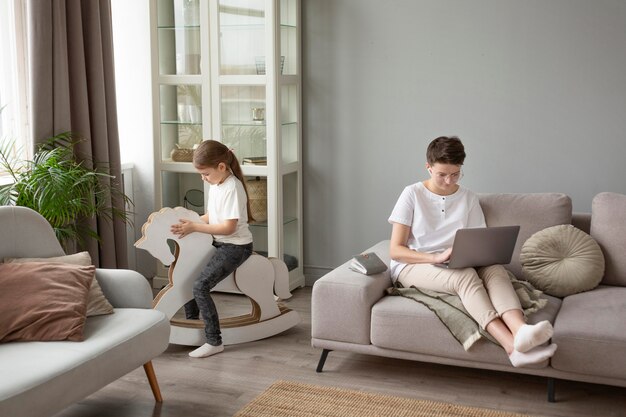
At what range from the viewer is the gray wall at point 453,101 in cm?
438

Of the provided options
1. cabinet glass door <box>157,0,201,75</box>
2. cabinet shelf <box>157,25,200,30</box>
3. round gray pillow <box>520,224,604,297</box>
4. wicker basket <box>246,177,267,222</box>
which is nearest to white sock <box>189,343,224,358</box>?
wicker basket <box>246,177,267,222</box>

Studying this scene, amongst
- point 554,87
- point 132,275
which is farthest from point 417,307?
point 554,87

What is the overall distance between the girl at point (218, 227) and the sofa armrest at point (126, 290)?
52 cm

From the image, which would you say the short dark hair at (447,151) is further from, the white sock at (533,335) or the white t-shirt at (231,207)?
the white t-shirt at (231,207)

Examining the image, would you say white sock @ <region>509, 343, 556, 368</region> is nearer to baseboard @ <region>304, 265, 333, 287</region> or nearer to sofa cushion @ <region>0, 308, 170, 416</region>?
sofa cushion @ <region>0, 308, 170, 416</region>

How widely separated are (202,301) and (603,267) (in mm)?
1908

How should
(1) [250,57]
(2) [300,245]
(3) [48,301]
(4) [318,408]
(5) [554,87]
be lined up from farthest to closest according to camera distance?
(2) [300,245], (1) [250,57], (5) [554,87], (4) [318,408], (3) [48,301]

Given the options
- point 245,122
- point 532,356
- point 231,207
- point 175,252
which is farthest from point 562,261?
point 245,122

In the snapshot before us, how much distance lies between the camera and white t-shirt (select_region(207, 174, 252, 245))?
3853mm

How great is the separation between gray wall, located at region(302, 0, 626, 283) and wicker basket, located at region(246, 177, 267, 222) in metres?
0.35

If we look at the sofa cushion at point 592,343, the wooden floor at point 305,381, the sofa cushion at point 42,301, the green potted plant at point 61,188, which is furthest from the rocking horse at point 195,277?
the sofa cushion at point 592,343

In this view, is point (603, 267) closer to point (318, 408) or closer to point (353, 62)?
point (318, 408)

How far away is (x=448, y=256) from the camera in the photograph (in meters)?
3.46

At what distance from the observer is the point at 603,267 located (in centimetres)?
366
